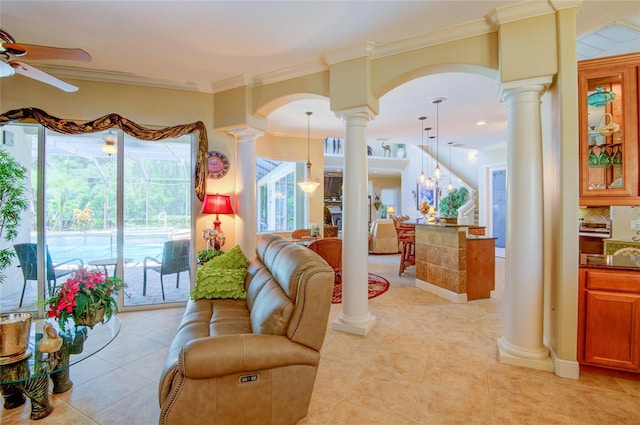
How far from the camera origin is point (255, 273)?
270cm

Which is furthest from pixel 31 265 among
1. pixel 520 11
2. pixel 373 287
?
pixel 520 11

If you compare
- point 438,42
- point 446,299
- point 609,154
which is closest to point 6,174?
point 438,42

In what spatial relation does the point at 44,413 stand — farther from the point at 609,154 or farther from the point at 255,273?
the point at 609,154

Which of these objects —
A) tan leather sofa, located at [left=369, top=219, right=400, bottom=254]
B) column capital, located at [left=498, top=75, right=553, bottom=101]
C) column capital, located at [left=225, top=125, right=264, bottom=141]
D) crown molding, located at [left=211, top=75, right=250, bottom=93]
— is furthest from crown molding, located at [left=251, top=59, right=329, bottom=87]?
tan leather sofa, located at [left=369, top=219, right=400, bottom=254]

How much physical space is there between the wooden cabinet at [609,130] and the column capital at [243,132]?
3.50 m

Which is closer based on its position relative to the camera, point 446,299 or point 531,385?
point 531,385

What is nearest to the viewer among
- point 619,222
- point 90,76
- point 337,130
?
point 619,222

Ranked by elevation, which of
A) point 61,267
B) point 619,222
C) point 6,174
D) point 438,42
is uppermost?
point 438,42

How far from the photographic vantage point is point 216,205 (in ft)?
13.1

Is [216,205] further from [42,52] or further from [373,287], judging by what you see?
[373,287]

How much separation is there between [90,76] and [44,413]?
3697 mm

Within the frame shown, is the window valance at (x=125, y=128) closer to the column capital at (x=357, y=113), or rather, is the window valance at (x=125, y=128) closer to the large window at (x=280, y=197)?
the column capital at (x=357, y=113)

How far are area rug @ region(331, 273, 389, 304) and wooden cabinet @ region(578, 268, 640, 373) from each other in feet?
8.12

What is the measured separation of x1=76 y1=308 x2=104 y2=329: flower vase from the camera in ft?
6.77
